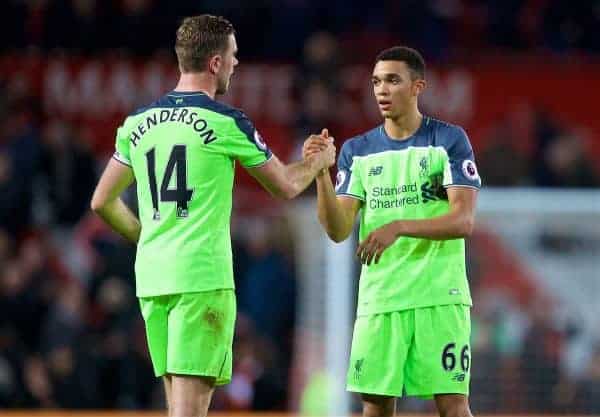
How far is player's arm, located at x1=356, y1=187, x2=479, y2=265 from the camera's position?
5.96 meters

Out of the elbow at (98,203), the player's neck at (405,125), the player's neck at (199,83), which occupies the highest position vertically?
the player's neck at (199,83)

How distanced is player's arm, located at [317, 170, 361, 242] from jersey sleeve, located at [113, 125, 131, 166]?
2.84ft

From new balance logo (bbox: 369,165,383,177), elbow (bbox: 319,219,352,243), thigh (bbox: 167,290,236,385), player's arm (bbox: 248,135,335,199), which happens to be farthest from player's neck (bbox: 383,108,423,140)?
thigh (bbox: 167,290,236,385)

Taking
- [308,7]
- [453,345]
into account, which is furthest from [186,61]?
[308,7]

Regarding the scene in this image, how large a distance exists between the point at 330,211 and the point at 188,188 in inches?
35.0

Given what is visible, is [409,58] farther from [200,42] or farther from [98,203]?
[98,203]

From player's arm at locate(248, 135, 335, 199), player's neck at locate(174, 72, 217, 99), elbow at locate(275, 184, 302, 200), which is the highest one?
player's neck at locate(174, 72, 217, 99)

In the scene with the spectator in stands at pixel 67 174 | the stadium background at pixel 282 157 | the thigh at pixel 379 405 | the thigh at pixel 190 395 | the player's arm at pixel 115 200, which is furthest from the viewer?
the spectator in stands at pixel 67 174

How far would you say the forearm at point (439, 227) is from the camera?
601 centimetres

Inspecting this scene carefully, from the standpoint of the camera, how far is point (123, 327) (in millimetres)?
11703

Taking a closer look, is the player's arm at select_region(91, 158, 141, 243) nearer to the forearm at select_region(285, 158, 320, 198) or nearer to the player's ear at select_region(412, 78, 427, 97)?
the forearm at select_region(285, 158, 320, 198)

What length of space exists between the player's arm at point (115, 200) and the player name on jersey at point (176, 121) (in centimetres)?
19

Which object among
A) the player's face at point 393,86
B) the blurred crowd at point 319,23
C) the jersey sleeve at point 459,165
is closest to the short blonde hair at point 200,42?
the player's face at point 393,86

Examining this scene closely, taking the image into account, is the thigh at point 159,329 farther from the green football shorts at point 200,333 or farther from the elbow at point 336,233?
the elbow at point 336,233
